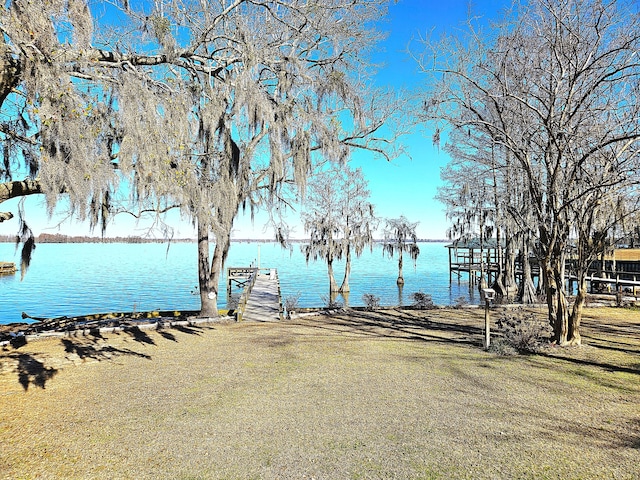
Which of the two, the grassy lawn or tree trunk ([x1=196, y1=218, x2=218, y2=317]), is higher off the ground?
tree trunk ([x1=196, y1=218, x2=218, y2=317])

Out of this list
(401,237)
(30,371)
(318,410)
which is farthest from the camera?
(401,237)

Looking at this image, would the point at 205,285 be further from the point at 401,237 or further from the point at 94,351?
the point at 401,237

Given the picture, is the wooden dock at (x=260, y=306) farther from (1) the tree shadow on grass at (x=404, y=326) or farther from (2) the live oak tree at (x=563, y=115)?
(2) the live oak tree at (x=563, y=115)

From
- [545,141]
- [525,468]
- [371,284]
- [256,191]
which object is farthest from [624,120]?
[371,284]

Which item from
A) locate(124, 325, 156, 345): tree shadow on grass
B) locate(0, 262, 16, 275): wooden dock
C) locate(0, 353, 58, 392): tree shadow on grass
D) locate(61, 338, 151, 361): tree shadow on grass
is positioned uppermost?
locate(0, 353, 58, 392): tree shadow on grass

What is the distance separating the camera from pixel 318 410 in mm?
4129

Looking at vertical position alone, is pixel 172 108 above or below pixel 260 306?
above

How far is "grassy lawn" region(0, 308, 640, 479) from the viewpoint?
305cm

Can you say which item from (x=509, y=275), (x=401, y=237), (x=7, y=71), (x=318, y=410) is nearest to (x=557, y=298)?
(x=318, y=410)

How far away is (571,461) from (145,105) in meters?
5.83

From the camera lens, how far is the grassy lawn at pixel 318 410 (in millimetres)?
3053

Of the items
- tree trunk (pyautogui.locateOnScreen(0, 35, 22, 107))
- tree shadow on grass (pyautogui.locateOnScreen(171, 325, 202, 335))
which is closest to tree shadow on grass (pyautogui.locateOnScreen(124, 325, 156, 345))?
tree shadow on grass (pyautogui.locateOnScreen(171, 325, 202, 335))

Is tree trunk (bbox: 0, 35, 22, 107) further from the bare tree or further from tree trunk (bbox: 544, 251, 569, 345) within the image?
the bare tree

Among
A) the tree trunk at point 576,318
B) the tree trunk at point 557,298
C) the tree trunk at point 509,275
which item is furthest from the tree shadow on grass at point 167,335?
the tree trunk at point 509,275
